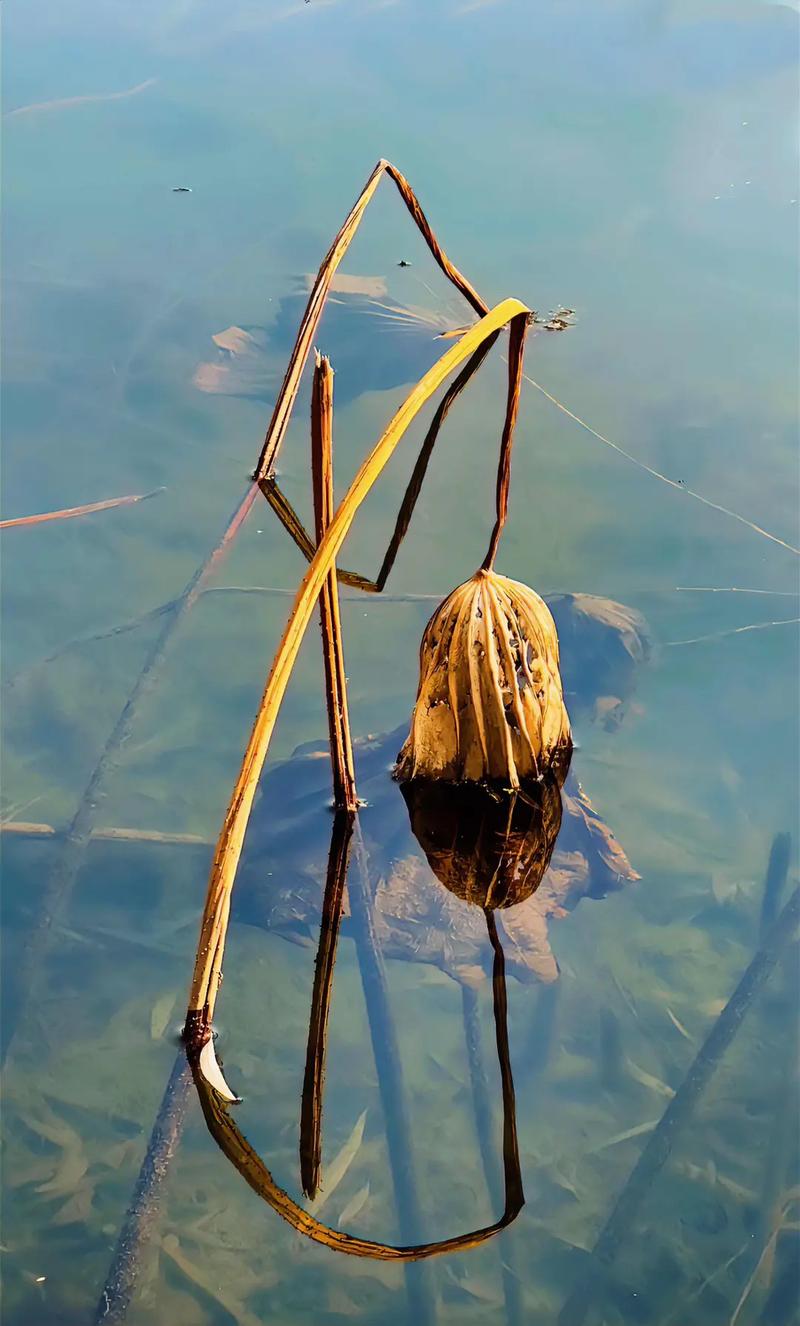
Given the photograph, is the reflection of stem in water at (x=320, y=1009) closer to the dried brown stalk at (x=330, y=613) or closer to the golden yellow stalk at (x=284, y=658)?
the dried brown stalk at (x=330, y=613)

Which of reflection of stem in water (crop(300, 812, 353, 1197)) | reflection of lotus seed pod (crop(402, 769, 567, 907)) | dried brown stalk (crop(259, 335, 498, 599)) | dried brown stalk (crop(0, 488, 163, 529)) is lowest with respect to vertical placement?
reflection of stem in water (crop(300, 812, 353, 1197))

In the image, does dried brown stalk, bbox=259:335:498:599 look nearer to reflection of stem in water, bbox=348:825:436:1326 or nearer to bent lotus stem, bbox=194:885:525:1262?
reflection of stem in water, bbox=348:825:436:1326

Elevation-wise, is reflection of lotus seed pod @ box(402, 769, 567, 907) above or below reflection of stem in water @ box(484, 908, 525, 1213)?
above

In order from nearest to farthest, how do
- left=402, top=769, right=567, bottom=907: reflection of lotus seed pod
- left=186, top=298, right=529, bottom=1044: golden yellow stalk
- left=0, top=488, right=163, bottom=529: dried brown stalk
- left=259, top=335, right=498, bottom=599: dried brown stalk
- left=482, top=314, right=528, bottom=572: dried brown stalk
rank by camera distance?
left=186, top=298, right=529, bottom=1044: golden yellow stalk, left=482, top=314, right=528, bottom=572: dried brown stalk, left=402, top=769, right=567, bottom=907: reflection of lotus seed pod, left=259, top=335, right=498, bottom=599: dried brown stalk, left=0, top=488, right=163, bottom=529: dried brown stalk

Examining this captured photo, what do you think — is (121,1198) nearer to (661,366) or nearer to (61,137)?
(661,366)

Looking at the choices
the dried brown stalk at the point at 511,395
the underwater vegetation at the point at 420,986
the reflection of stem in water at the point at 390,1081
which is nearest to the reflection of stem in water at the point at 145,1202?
the underwater vegetation at the point at 420,986

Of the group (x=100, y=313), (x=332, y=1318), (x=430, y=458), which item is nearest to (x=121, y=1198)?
(x=332, y=1318)

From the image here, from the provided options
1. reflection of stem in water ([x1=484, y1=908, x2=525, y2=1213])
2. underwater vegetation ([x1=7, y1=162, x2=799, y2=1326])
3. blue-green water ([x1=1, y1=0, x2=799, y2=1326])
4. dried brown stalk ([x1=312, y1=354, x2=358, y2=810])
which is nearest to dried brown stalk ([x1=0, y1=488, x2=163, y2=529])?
blue-green water ([x1=1, y1=0, x2=799, y2=1326])

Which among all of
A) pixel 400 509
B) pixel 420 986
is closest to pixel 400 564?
pixel 400 509
